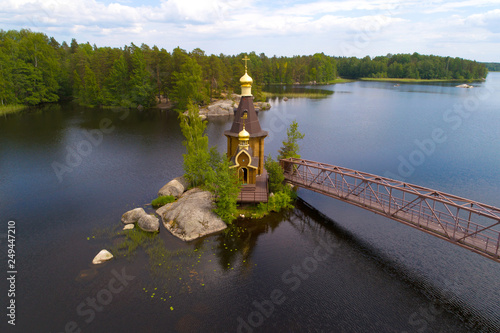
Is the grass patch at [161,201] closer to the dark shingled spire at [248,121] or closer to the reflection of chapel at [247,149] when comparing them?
the reflection of chapel at [247,149]

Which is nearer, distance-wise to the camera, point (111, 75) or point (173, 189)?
point (173, 189)

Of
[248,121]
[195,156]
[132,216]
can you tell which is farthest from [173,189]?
[248,121]

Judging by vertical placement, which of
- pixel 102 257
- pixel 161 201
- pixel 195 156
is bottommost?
pixel 102 257

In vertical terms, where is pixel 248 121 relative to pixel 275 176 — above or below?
above

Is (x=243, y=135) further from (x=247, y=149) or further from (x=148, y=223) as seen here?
(x=148, y=223)

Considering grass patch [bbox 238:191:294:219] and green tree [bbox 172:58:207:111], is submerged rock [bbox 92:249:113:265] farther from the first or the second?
green tree [bbox 172:58:207:111]

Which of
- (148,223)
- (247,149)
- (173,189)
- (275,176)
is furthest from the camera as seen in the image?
(173,189)
